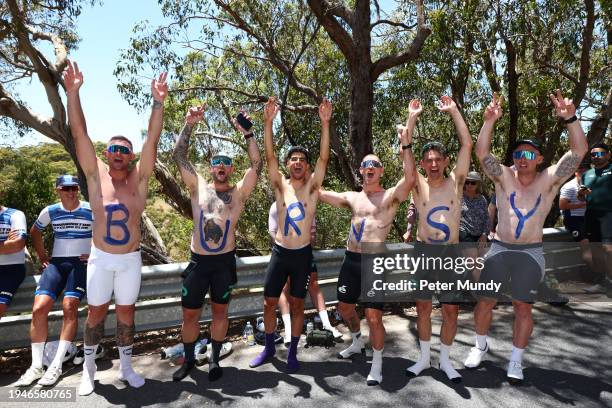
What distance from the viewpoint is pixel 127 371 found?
392 cm

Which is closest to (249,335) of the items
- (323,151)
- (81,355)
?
(81,355)

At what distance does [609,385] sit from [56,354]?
4.89 metres

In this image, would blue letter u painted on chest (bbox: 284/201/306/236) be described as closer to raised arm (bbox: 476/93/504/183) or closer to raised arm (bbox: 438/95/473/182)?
raised arm (bbox: 438/95/473/182)

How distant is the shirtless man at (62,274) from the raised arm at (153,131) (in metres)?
0.90

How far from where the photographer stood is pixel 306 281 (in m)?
4.35

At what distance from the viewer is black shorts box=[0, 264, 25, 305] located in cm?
411

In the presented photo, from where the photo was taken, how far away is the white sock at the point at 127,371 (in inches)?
152

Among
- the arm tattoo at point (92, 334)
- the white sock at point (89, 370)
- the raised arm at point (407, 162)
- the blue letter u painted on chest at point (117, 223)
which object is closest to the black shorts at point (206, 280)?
the blue letter u painted on chest at point (117, 223)

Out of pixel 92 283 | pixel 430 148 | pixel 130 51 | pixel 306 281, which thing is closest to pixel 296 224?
pixel 306 281

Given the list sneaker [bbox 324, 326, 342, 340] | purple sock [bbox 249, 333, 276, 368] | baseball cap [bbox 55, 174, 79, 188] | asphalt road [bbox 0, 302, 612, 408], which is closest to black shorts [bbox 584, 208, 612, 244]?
asphalt road [bbox 0, 302, 612, 408]

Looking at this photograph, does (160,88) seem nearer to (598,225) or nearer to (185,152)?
(185,152)

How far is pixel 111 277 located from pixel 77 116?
146cm

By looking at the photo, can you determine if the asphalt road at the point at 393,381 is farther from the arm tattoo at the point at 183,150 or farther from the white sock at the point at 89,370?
the arm tattoo at the point at 183,150

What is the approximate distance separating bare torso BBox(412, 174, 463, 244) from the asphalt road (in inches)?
48.3
